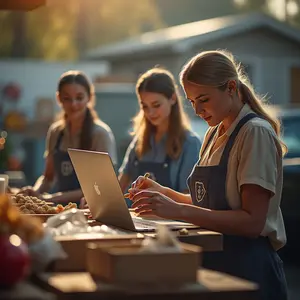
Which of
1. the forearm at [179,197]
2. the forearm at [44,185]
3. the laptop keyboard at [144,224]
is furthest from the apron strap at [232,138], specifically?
the forearm at [44,185]

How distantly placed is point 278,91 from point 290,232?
17685mm

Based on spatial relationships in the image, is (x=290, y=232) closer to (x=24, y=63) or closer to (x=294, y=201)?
(x=294, y=201)

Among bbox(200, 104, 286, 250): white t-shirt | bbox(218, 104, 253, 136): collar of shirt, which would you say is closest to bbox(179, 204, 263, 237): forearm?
bbox(200, 104, 286, 250): white t-shirt

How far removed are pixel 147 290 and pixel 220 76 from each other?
1.52 meters

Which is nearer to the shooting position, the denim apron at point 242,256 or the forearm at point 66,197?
the denim apron at point 242,256

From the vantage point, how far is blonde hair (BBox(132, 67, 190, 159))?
6.32m

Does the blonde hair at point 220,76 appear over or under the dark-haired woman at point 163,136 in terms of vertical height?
over

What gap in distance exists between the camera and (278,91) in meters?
27.7

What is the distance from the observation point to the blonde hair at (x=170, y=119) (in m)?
6.32

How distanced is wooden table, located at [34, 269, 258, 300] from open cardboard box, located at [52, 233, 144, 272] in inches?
16.9

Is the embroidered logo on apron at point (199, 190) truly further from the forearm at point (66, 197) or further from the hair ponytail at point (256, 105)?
the forearm at point (66, 197)

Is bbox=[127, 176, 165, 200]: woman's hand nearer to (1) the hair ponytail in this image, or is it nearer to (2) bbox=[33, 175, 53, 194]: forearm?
(1) the hair ponytail

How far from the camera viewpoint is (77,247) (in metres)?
3.50

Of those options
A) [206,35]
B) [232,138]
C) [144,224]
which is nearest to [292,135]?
[232,138]
